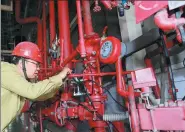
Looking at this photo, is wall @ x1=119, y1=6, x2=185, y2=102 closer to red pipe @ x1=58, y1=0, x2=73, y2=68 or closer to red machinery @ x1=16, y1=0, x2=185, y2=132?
red machinery @ x1=16, y1=0, x2=185, y2=132

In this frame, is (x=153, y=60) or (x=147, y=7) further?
(x=153, y=60)

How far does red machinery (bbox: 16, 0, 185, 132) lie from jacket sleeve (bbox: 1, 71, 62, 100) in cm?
24

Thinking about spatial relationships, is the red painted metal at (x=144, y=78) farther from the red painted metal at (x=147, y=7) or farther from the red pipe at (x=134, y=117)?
the red painted metal at (x=147, y=7)

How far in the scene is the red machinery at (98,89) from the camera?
1.15 m

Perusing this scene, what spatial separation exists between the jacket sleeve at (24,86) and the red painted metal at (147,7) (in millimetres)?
805

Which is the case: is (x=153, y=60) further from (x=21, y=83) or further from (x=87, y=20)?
(x=21, y=83)

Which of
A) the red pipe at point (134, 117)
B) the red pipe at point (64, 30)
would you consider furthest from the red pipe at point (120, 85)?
the red pipe at point (64, 30)

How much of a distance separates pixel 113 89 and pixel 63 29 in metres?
0.95

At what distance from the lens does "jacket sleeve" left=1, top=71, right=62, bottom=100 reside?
1.46 metres

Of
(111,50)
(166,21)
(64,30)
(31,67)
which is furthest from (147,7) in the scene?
(64,30)

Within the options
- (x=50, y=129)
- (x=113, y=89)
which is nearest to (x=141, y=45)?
(x=113, y=89)

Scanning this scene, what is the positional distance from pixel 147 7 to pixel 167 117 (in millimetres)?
562

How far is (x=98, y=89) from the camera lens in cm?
181

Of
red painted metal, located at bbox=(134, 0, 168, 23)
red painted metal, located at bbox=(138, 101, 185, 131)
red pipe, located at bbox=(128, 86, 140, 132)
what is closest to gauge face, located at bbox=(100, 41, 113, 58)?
red pipe, located at bbox=(128, 86, 140, 132)
